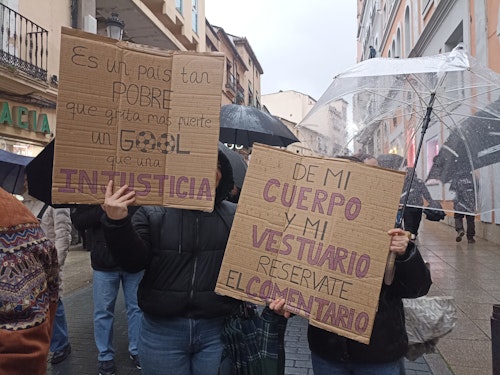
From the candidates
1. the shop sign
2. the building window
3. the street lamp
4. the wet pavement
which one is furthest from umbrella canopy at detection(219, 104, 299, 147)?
the building window

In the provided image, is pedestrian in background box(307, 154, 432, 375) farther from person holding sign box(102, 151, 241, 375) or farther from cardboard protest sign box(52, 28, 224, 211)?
cardboard protest sign box(52, 28, 224, 211)

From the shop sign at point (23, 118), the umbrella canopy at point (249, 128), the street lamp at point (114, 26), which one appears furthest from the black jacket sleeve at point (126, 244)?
the shop sign at point (23, 118)

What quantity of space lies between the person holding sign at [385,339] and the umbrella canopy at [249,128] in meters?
4.72

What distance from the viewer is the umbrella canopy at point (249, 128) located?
6660mm

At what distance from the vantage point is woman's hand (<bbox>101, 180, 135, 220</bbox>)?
1912mm

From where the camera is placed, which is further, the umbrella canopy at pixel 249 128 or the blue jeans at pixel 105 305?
the umbrella canopy at pixel 249 128

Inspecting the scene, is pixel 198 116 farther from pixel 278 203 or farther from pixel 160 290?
pixel 160 290

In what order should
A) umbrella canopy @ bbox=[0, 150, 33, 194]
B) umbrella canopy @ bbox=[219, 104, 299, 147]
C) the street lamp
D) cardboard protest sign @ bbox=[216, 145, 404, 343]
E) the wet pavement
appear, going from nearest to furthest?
cardboard protest sign @ bbox=[216, 145, 404, 343]
the wet pavement
umbrella canopy @ bbox=[0, 150, 33, 194]
umbrella canopy @ bbox=[219, 104, 299, 147]
the street lamp

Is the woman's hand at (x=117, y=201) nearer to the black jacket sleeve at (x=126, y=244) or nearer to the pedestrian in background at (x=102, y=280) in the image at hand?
the black jacket sleeve at (x=126, y=244)

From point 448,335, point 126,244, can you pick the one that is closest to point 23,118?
point 126,244

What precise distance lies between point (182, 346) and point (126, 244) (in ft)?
2.03

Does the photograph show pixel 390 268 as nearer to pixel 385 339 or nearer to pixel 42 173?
pixel 385 339

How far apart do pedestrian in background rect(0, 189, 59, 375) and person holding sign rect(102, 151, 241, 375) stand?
0.64m

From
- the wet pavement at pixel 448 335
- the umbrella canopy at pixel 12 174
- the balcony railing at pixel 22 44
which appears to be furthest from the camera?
the balcony railing at pixel 22 44
